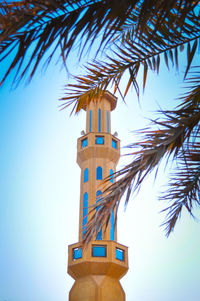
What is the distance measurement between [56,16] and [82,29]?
5.8 inches

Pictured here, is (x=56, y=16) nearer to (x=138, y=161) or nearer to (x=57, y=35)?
(x=57, y=35)

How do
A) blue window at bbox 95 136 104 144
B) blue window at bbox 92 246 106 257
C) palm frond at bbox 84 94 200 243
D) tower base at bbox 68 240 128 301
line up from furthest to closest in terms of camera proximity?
blue window at bbox 95 136 104 144 → blue window at bbox 92 246 106 257 → tower base at bbox 68 240 128 301 → palm frond at bbox 84 94 200 243

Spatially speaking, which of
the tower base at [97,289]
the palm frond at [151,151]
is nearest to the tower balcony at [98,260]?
the tower base at [97,289]

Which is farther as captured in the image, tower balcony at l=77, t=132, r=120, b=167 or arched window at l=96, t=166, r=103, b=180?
tower balcony at l=77, t=132, r=120, b=167

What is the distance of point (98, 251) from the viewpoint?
44.9 feet

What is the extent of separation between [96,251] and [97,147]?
15.4 feet

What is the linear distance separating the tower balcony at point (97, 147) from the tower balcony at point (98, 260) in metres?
3.98

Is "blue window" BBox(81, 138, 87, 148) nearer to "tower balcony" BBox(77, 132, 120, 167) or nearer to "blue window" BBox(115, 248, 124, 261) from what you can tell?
"tower balcony" BBox(77, 132, 120, 167)

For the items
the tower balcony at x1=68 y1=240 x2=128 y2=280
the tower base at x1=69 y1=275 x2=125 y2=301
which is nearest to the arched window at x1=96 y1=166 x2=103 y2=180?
the tower balcony at x1=68 y1=240 x2=128 y2=280

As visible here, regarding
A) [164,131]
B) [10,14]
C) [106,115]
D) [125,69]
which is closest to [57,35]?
[10,14]

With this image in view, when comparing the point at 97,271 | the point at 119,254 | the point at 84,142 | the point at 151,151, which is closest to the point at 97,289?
the point at 97,271

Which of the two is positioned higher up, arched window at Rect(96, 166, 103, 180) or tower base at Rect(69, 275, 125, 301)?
arched window at Rect(96, 166, 103, 180)

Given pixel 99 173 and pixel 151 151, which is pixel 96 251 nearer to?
pixel 99 173

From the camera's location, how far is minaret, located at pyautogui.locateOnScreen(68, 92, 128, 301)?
13391mm
